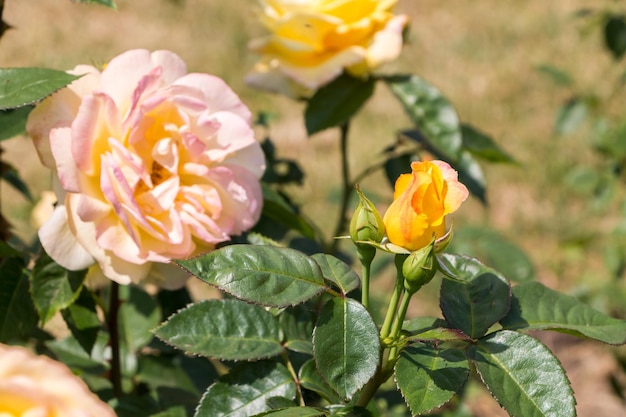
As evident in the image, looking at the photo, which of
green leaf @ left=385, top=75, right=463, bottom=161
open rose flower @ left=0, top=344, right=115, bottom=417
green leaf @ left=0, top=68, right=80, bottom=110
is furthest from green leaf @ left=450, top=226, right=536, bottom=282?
open rose flower @ left=0, top=344, right=115, bottom=417

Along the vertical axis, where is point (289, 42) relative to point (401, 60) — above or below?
above

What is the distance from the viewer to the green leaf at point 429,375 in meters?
0.57

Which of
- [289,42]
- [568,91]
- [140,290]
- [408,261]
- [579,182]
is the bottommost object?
[568,91]

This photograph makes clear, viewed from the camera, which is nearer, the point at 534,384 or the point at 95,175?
the point at 534,384

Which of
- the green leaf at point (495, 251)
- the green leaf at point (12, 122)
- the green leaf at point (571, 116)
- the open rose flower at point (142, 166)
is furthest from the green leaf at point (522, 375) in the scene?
the green leaf at point (571, 116)

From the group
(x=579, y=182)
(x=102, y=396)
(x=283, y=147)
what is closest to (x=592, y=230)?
(x=579, y=182)

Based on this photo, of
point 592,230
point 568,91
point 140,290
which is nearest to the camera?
point 140,290

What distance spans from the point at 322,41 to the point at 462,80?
262 cm

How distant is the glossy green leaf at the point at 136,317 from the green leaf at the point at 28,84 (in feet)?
1.35

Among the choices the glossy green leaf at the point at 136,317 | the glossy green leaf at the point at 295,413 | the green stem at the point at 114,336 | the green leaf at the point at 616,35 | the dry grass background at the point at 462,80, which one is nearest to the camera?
the glossy green leaf at the point at 295,413

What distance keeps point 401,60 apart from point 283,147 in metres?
0.86

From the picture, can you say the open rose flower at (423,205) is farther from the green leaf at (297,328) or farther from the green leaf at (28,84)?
the green leaf at (28,84)

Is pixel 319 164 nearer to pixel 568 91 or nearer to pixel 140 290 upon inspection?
pixel 568 91

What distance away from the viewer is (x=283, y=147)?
128 inches
